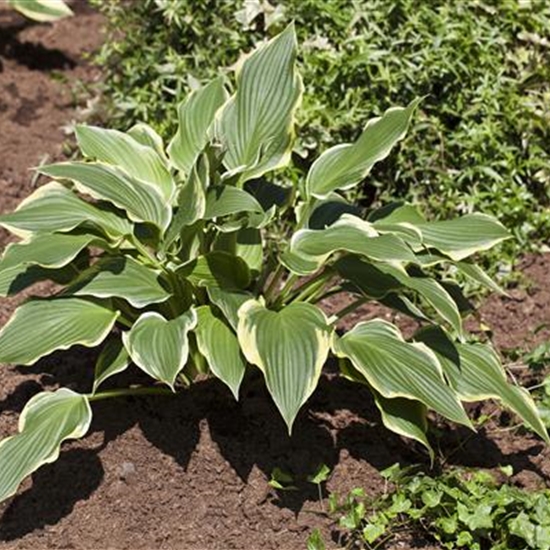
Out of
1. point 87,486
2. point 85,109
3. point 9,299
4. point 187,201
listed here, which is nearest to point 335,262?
point 187,201

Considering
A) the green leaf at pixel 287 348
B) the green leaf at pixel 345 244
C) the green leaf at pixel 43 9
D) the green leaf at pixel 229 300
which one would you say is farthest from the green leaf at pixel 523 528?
the green leaf at pixel 43 9

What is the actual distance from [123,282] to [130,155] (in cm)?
54

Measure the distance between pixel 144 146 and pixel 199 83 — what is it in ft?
3.58

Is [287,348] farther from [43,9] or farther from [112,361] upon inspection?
[43,9]

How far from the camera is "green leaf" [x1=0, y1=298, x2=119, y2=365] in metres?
3.50

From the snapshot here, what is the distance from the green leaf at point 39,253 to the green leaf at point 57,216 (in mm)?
40

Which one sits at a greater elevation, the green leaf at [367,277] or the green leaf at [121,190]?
the green leaf at [121,190]

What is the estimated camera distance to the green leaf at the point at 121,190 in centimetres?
360

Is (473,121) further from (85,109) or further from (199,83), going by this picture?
(85,109)

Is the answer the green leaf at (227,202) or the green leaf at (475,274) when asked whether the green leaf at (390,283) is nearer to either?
the green leaf at (475,274)

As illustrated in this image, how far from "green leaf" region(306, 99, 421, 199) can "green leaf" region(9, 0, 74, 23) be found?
2.34 meters

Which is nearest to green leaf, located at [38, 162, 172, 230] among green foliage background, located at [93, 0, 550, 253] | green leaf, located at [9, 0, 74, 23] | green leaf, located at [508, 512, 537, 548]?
green foliage background, located at [93, 0, 550, 253]

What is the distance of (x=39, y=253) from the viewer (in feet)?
11.5

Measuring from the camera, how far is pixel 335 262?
3.74 metres
